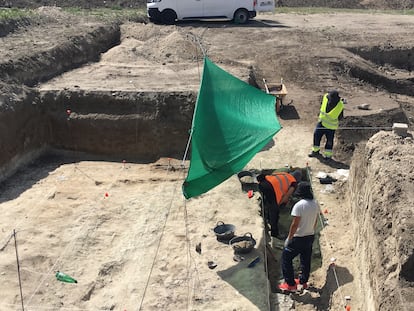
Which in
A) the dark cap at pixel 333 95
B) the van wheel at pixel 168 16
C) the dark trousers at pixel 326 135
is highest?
the van wheel at pixel 168 16

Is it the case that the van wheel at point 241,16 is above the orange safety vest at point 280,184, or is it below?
above

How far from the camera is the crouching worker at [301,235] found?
6.90 meters

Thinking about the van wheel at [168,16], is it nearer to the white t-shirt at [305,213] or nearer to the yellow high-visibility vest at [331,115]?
the yellow high-visibility vest at [331,115]

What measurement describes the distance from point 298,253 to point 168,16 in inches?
615

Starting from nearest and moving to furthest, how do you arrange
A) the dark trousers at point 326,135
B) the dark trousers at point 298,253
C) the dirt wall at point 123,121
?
the dark trousers at point 298,253, the dark trousers at point 326,135, the dirt wall at point 123,121

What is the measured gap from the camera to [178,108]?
40.2ft

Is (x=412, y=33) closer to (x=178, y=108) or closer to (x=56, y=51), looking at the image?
(x=178, y=108)

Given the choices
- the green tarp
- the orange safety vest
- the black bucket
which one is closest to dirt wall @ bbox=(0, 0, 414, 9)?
the green tarp

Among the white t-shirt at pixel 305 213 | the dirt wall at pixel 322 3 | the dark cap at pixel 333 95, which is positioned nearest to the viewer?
the white t-shirt at pixel 305 213

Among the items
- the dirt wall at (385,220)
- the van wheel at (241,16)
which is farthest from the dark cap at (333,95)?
the van wheel at (241,16)

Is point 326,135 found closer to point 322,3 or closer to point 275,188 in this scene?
point 275,188

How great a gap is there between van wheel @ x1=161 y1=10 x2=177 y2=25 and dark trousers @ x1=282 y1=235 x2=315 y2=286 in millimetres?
15501

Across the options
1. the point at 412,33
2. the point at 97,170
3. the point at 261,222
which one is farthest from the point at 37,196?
the point at 412,33

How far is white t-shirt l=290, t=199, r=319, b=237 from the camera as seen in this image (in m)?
A: 6.88
